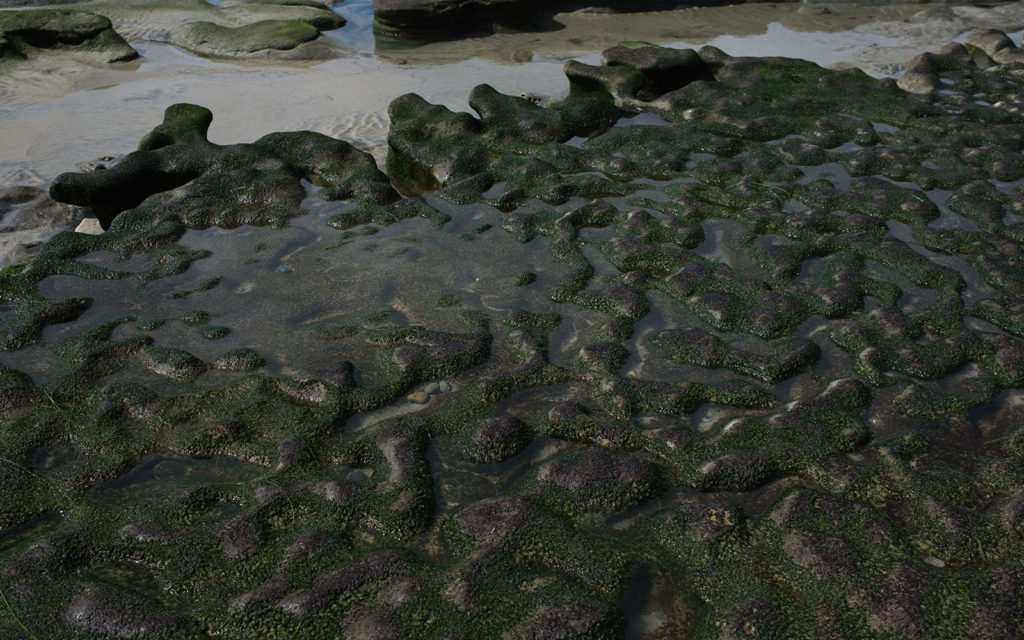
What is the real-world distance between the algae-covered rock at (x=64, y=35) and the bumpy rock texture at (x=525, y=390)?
4.38 m

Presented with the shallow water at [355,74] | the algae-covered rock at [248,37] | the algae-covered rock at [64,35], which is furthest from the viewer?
the algae-covered rock at [248,37]

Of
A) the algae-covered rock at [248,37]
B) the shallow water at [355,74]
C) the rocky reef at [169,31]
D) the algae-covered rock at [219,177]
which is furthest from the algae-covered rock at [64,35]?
the algae-covered rock at [219,177]

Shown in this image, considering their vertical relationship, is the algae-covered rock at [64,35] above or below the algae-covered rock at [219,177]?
below

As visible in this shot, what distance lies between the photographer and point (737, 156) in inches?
238

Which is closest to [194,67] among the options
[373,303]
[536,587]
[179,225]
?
[179,225]

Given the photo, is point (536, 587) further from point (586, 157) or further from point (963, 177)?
point (963, 177)

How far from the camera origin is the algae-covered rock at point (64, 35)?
9.57 meters

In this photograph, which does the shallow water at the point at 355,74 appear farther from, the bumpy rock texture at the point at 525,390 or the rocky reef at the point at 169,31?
the bumpy rock texture at the point at 525,390

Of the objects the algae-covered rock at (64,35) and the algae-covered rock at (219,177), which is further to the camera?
the algae-covered rock at (64,35)

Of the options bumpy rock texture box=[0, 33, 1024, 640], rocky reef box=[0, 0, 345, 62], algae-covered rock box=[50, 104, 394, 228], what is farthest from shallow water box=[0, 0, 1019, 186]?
bumpy rock texture box=[0, 33, 1024, 640]

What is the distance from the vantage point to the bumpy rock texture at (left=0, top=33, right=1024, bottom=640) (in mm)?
2678

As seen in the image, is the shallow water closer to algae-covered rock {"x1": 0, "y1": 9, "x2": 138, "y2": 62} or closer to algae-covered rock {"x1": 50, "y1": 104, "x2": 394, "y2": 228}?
algae-covered rock {"x1": 0, "y1": 9, "x2": 138, "y2": 62}

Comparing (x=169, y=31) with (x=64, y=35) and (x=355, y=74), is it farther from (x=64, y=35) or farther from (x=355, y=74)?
(x=355, y=74)

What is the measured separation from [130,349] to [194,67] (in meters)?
6.47
